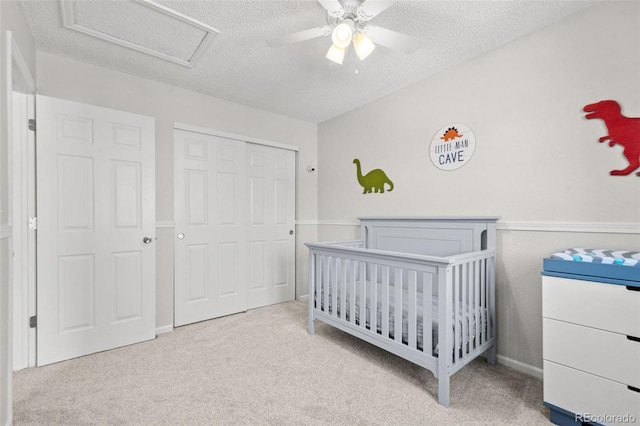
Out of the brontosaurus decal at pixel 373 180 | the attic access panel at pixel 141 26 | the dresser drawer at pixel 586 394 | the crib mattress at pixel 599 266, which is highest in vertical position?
the attic access panel at pixel 141 26

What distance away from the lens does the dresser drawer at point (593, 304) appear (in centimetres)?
125

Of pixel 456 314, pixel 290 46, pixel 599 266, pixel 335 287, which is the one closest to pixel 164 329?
pixel 335 287

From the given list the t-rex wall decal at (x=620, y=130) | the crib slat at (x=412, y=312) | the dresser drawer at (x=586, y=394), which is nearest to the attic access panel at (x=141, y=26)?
the crib slat at (x=412, y=312)

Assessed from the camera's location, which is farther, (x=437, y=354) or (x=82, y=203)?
(x=82, y=203)

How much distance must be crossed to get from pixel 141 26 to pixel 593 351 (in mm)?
3101

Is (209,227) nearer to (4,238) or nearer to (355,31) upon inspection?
(4,238)

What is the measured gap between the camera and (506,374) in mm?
1887

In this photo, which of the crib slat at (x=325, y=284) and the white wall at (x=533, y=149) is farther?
the crib slat at (x=325, y=284)

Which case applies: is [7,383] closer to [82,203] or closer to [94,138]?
[82,203]

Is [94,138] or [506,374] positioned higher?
[94,138]

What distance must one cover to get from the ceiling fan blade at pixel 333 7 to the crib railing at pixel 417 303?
1.39 metres

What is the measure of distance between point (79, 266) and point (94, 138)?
98cm

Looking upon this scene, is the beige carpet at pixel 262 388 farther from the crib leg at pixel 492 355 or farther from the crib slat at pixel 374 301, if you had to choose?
the crib slat at pixel 374 301

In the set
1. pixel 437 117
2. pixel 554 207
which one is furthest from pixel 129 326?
pixel 554 207
